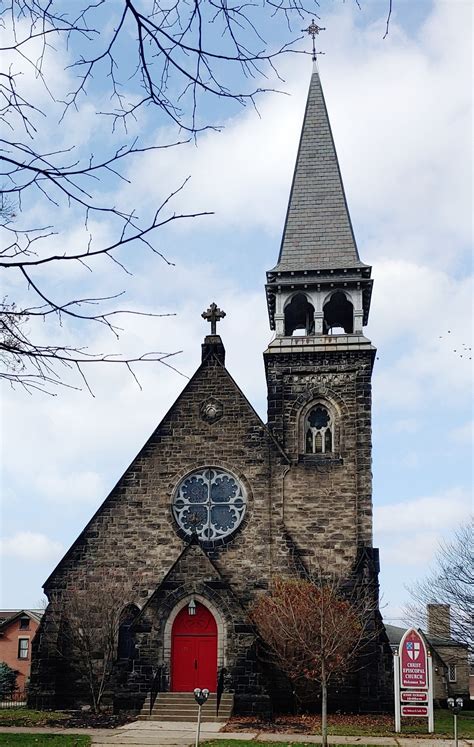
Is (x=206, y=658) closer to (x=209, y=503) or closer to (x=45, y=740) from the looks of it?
(x=209, y=503)

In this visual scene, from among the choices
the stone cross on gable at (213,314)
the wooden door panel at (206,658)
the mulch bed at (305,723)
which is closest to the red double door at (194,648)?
the wooden door panel at (206,658)

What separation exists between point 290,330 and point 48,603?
42.0 feet

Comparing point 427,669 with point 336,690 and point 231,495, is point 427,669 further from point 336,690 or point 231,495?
point 231,495

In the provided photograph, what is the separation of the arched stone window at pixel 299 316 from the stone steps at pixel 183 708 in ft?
43.0

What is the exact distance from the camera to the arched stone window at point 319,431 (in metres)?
28.8

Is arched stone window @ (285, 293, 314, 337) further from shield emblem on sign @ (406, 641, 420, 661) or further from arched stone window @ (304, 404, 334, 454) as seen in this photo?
shield emblem on sign @ (406, 641, 420, 661)

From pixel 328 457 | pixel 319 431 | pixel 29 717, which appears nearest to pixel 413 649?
pixel 328 457

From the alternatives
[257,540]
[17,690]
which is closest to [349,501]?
[257,540]

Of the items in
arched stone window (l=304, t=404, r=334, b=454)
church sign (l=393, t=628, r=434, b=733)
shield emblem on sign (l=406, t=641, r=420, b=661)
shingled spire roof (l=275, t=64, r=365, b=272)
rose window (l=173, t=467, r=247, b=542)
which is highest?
shingled spire roof (l=275, t=64, r=365, b=272)

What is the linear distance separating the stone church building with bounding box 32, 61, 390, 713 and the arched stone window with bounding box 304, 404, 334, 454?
4 cm

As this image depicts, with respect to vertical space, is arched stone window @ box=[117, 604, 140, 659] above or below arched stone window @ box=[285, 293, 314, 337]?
below

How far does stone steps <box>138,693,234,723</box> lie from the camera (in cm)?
2234

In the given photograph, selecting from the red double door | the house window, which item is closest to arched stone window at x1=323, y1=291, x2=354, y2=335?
the red double door

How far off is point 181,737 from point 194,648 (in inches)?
231
